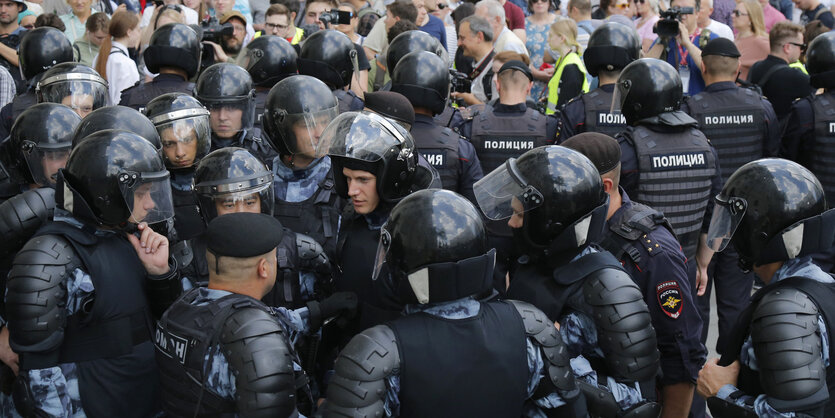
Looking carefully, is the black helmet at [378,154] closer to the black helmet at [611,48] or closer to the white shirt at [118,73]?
the black helmet at [611,48]

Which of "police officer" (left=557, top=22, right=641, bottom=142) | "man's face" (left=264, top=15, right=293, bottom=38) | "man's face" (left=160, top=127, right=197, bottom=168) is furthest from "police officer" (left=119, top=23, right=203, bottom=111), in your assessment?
"police officer" (left=557, top=22, right=641, bottom=142)

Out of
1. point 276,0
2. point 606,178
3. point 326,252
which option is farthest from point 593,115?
point 276,0

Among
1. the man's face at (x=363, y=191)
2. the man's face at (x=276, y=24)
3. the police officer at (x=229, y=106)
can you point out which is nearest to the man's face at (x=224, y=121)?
the police officer at (x=229, y=106)

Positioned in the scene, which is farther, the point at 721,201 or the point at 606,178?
the point at 606,178

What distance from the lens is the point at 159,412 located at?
3527 millimetres

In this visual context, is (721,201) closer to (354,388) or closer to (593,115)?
(354,388)

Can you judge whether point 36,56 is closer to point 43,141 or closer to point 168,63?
point 168,63

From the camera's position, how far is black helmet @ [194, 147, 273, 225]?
3.84 meters

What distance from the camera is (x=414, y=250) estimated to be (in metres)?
2.78

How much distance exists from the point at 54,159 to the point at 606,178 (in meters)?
2.98

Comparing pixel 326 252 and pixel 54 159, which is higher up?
pixel 54 159

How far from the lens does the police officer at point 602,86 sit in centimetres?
616

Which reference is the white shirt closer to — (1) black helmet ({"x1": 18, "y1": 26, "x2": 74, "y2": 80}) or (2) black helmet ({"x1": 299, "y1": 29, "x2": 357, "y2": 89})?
(1) black helmet ({"x1": 18, "y1": 26, "x2": 74, "y2": 80})

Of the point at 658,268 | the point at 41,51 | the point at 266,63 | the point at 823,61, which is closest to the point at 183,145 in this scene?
the point at 266,63
